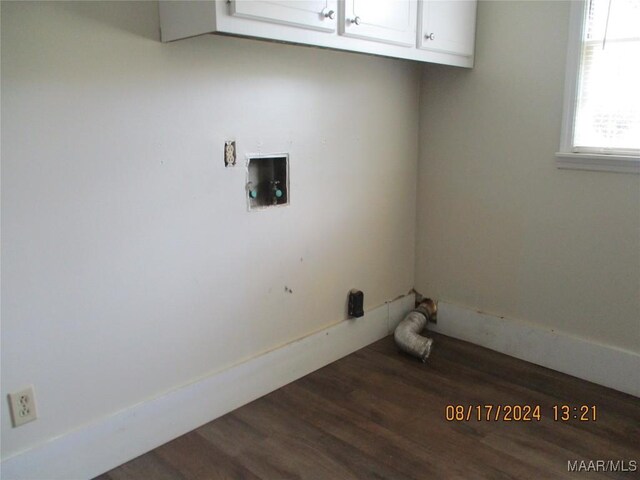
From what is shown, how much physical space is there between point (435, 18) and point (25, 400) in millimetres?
2229

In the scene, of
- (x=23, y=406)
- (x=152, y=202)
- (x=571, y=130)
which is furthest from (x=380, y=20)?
(x=23, y=406)

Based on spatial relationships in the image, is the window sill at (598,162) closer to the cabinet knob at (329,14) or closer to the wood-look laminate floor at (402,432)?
the wood-look laminate floor at (402,432)

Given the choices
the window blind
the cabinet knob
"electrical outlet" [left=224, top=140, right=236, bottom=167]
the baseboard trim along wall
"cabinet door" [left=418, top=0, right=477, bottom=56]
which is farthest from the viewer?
"cabinet door" [left=418, top=0, right=477, bottom=56]

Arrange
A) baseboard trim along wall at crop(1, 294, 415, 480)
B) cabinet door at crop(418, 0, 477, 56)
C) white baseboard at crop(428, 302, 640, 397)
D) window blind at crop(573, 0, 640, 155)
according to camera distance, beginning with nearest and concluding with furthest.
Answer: baseboard trim along wall at crop(1, 294, 415, 480), window blind at crop(573, 0, 640, 155), cabinet door at crop(418, 0, 477, 56), white baseboard at crop(428, 302, 640, 397)

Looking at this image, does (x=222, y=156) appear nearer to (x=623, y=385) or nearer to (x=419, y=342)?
(x=419, y=342)

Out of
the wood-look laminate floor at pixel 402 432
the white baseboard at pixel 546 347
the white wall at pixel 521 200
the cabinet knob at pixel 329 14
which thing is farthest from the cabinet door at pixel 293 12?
the white baseboard at pixel 546 347

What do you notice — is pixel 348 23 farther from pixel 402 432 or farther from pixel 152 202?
pixel 402 432

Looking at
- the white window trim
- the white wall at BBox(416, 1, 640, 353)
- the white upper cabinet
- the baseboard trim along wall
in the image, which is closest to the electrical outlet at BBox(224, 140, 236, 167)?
the white upper cabinet

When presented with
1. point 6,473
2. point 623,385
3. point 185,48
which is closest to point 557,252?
point 623,385

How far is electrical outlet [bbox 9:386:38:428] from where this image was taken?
5.70 feet

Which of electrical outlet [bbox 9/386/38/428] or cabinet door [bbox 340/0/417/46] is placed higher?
cabinet door [bbox 340/0/417/46]

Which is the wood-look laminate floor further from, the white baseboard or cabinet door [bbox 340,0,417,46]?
cabinet door [bbox 340,0,417,46]

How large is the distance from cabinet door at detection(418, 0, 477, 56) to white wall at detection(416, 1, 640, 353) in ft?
0.29

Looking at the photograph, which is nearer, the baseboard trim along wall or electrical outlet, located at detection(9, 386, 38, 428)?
electrical outlet, located at detection(9, 386, 38, 428)
